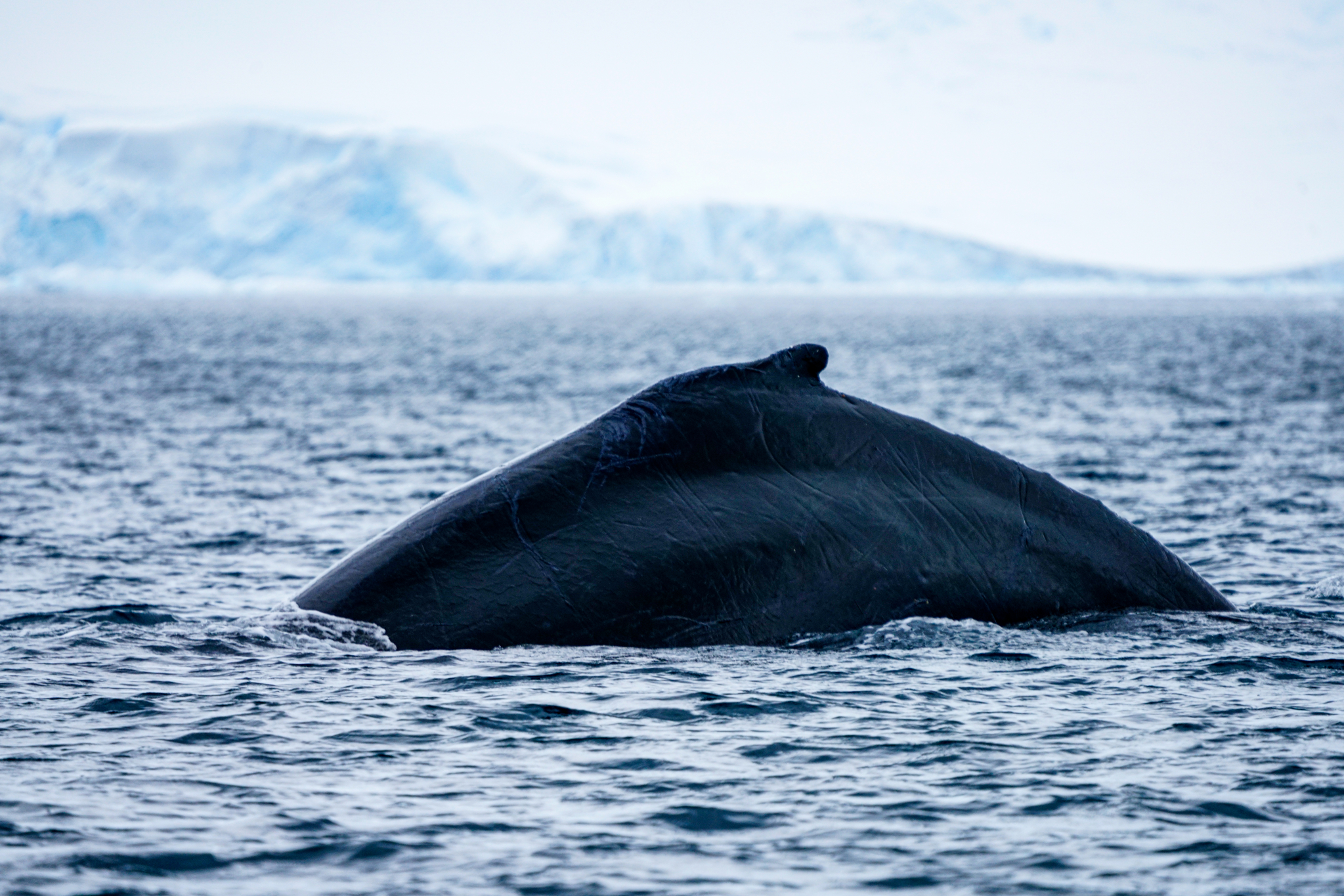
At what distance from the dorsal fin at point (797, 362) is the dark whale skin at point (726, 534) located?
0.01 metres

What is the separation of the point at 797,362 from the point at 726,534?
1.20 metres

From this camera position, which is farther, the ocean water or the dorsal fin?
the dorsal fin

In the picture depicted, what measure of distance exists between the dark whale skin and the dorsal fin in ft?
0.05

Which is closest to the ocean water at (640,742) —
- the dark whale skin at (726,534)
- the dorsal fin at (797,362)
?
the dark whale skin at (726,534)

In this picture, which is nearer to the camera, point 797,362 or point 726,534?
point 726,534

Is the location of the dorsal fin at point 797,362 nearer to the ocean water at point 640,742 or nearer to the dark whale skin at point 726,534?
the dark whale skin at point 726,534

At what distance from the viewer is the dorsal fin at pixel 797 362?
950cm

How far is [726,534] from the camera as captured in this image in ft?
30.1

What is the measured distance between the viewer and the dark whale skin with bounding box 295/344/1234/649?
9.14 metres

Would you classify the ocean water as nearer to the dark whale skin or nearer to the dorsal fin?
the dark whale skin

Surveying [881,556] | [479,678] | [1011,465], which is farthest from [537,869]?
[1011,465]

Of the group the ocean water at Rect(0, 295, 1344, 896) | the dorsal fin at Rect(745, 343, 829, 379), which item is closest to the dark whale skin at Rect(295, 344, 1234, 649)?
the dorsal fin at Rect(745, 343, 829, 379)

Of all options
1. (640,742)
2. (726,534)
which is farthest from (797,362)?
(640,742)

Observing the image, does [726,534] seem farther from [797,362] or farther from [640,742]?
[640,742]
